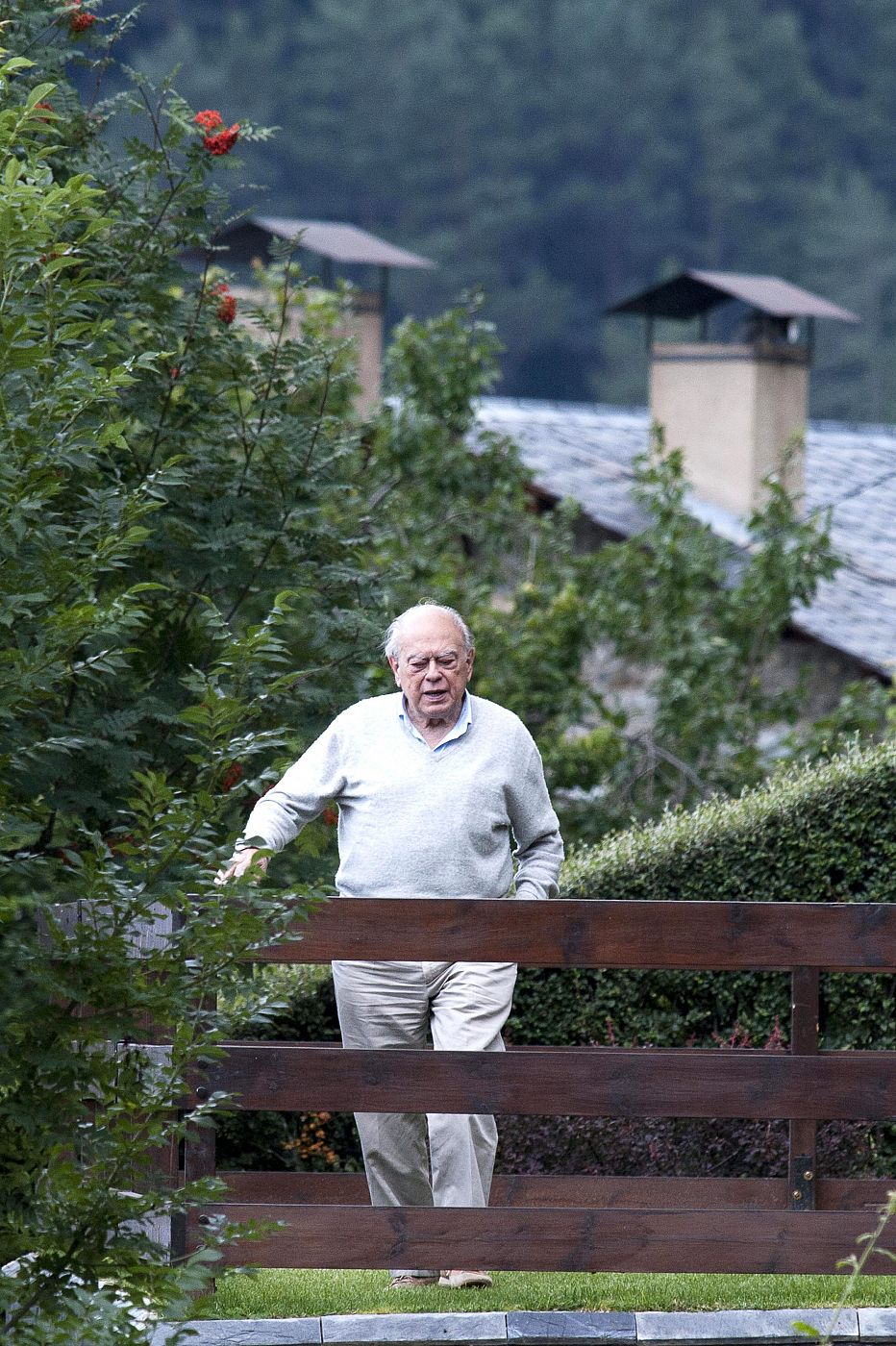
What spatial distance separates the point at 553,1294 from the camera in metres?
4.65

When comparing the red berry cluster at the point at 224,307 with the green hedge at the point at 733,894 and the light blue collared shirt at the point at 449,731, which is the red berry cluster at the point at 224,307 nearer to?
the light blue collared shirt at the point at 449,731

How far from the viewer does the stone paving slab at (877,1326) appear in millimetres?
4242

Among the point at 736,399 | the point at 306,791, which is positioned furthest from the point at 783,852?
the point at 736,399

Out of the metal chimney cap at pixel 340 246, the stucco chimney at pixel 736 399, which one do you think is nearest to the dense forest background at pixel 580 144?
the metal chimney cap at pixel 340 246

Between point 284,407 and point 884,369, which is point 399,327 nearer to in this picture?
point 284,407

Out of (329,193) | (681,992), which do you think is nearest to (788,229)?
(329,193)

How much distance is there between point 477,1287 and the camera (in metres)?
4.67

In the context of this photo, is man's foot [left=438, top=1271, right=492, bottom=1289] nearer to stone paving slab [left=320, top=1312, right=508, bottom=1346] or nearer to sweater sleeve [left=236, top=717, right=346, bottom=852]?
stone paving slab [left=320, top=1312, right=508, bottom=1346]

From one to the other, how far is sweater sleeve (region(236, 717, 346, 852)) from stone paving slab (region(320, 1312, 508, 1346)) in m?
1.12

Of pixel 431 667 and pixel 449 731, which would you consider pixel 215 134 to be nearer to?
pixel 431 667

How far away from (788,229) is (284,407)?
54817 millimetres

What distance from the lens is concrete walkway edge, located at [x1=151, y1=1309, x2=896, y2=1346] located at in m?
4.23

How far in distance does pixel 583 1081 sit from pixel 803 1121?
0.53 m

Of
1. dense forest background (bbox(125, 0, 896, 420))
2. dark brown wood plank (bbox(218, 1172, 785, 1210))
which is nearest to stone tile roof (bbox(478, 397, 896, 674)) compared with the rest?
dark brown wood plank (bbox(218, 1172, 785, 1210))
